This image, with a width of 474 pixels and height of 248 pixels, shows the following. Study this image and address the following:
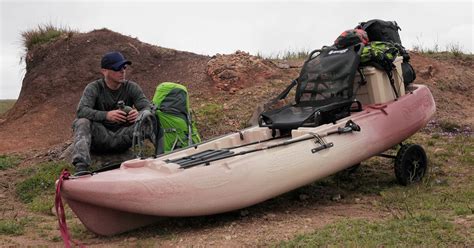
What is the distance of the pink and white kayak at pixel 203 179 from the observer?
4.56 m

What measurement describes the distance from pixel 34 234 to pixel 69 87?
7047 mm

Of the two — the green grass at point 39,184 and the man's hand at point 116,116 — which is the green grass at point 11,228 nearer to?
the green grass at point 39,184

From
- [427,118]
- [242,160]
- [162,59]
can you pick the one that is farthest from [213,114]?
[242,160]

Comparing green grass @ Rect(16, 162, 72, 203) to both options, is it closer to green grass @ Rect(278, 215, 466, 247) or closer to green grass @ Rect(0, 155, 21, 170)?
green grass @ Rect(0, 155, 21, 170)

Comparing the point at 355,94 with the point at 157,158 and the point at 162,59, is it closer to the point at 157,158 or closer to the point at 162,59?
the point at 157,158

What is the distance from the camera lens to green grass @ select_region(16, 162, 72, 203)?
679 cm

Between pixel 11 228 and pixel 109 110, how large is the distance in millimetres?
1907

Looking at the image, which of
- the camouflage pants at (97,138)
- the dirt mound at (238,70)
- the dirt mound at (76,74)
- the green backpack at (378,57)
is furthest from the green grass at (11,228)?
the dirt mound at (238,70)

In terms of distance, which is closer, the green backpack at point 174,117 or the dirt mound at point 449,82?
the green backpack at point 174,117

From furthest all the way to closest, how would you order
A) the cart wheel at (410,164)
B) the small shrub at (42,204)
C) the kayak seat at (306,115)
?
the cart wheel at (410,164), the small shrub at (42,204), the kayak seat at (306,115)

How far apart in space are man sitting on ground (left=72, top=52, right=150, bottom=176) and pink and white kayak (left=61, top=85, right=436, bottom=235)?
1.14 meters

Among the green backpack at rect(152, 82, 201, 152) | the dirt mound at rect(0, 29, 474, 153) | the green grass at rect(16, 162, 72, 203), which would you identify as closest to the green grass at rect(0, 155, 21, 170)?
the green grass at rect(16, 162, 72, 203)

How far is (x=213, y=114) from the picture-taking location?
9.76 metres

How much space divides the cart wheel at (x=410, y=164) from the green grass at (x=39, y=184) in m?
3.86
